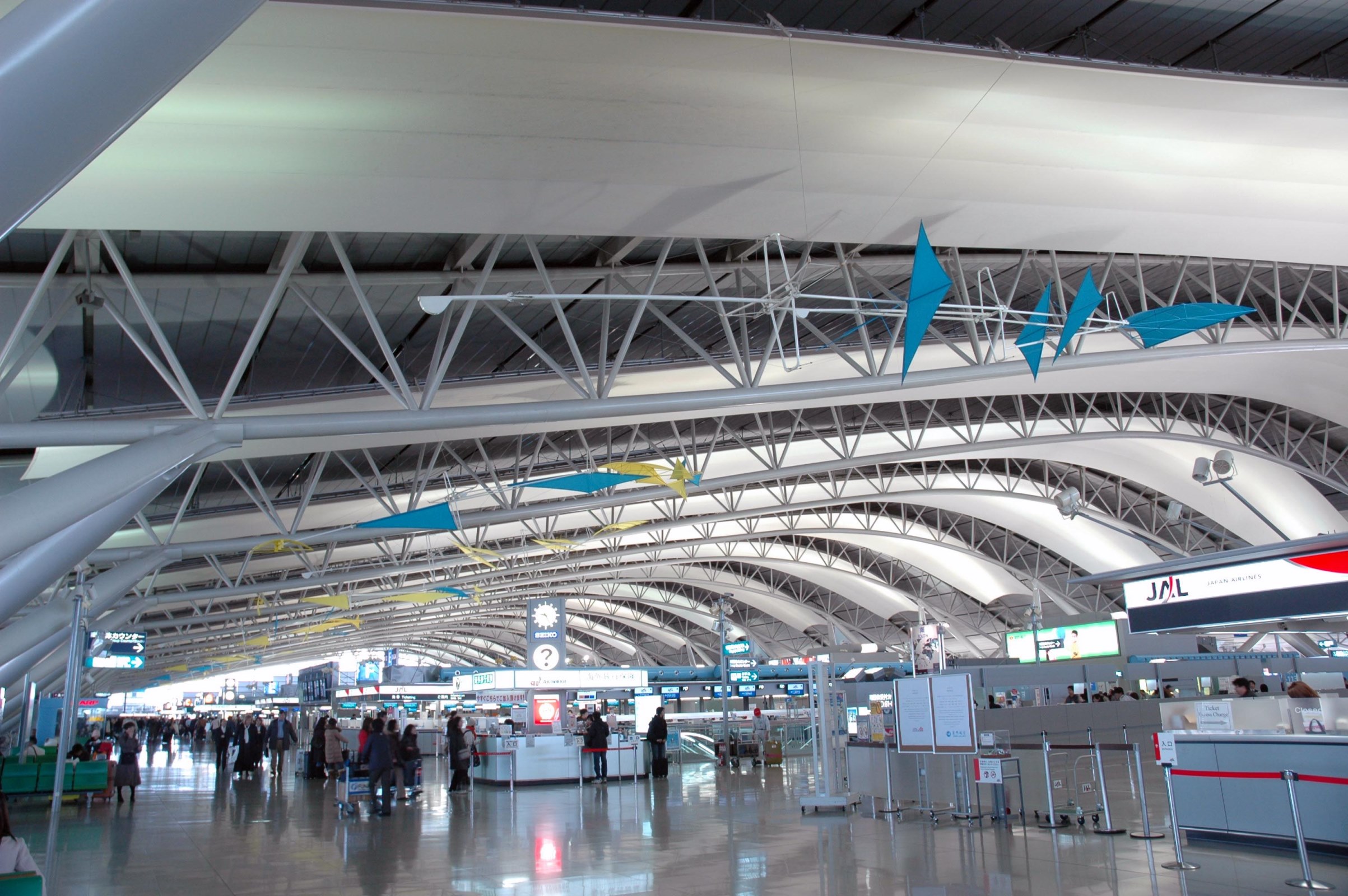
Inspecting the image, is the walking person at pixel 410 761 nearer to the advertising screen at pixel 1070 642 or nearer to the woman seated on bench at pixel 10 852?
the woman seated on bench at pixel 10 852

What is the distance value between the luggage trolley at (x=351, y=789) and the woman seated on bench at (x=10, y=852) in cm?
981

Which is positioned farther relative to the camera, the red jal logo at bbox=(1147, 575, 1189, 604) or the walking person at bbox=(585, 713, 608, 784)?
the walking person at bbox=(585, 713, 608, 784)

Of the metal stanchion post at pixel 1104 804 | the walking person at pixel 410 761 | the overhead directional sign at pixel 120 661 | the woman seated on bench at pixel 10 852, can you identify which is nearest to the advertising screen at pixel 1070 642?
the metal stanchion post at pixel 1104 804

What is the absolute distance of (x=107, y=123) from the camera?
233cm


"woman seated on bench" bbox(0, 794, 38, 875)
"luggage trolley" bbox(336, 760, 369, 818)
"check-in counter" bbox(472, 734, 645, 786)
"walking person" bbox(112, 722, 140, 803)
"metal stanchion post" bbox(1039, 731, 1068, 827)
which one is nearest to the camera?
"woman seated on bench" bbox(0, 794, 38, 875)

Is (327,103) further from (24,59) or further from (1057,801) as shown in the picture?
(1057,801)

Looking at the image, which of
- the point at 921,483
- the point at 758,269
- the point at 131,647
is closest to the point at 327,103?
the point at 758,269

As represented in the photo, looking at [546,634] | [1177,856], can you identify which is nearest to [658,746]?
[546,634]

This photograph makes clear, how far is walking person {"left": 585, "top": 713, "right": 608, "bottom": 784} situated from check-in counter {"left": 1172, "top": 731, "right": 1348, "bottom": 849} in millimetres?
13240

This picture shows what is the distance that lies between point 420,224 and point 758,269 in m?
6.81

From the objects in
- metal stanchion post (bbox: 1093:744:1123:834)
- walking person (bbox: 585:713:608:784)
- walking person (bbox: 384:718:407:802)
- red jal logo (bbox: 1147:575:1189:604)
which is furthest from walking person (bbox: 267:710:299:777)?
red jal logo (bbox: 1147:575:1189:604)

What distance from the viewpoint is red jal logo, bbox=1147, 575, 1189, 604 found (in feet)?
52.0

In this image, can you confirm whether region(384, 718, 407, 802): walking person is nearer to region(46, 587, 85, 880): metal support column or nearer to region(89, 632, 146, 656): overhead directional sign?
region(46, 587, 85, 880): metal support column

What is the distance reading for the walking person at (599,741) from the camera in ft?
70.8
